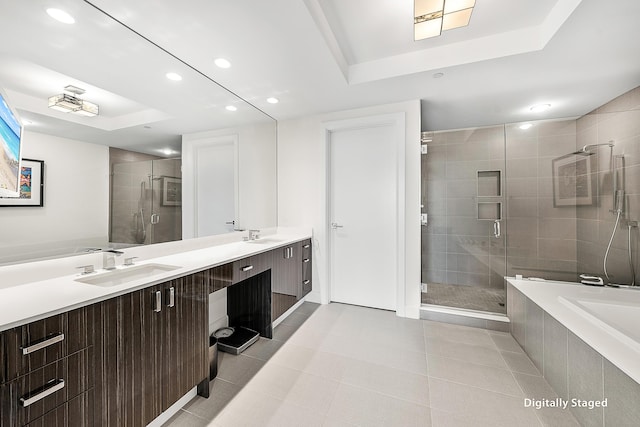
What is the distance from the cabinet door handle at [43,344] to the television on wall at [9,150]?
0.70m

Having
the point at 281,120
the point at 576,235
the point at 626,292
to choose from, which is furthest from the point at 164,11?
the point at 576,235

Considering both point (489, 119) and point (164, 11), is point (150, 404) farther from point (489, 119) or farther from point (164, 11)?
point (489, 119)

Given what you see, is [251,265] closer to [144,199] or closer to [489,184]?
[144,199]

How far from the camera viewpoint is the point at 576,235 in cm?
278

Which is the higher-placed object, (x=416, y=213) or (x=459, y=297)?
(x=416, y=213)

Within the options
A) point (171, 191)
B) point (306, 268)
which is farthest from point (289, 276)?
point (171, 191)

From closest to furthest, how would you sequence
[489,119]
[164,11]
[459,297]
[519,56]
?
1. [164,11]
2. [519,56]
3. [459,297]
4. [489,119]

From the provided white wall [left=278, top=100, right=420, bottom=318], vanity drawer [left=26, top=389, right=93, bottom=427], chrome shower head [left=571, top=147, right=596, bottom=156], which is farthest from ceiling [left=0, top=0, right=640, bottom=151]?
vanity drawer [left=26, top=389, right=93, bottom=427]

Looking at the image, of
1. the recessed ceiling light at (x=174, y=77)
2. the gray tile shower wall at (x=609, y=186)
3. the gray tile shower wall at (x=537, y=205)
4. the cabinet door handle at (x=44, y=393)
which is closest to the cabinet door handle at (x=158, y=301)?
the cabinet door handle at (x=44, y=393)

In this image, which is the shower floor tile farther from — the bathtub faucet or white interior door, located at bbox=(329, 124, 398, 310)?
the bathtub faucet

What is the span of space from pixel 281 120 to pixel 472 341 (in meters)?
3.15

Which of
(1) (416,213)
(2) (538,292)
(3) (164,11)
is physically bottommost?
(2) (538,292)

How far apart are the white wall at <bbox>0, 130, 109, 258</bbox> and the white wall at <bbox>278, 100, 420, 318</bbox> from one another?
6.35 ft

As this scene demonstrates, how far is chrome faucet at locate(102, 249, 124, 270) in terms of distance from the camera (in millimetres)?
1502
